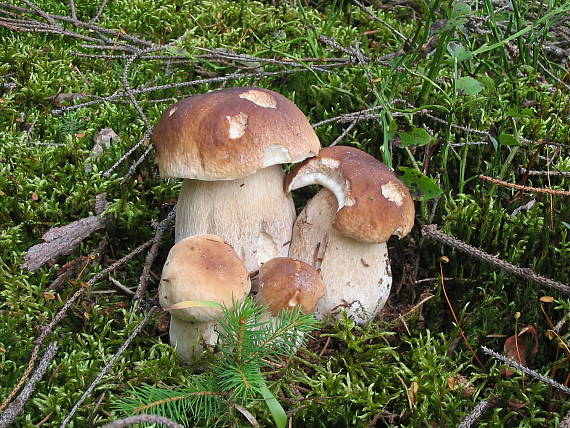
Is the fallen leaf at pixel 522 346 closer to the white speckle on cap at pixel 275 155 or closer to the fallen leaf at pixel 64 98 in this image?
the white speckle on cap at pixel 275 155

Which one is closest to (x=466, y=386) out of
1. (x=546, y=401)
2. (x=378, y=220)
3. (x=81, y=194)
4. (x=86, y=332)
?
(x=546, y=401)

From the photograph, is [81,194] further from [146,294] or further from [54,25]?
[54,25]

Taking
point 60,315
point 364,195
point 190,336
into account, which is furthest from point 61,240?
point 364,195

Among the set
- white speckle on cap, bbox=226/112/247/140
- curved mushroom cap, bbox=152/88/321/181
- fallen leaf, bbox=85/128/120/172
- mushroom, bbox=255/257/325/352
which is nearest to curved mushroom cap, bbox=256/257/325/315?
mushroom, bbox=255/257/325/352

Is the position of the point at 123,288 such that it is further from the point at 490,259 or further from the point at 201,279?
the point at 490,259

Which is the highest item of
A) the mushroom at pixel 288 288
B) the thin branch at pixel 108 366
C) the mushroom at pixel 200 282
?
the mushroom at pixel 200 282

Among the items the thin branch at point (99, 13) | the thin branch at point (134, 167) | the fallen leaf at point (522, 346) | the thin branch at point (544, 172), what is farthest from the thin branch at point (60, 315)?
the thin branch at point (99, 13)

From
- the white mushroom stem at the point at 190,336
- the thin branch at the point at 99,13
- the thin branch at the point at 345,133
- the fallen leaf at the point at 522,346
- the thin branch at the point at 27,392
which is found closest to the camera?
the thin branch at the point at 27,392

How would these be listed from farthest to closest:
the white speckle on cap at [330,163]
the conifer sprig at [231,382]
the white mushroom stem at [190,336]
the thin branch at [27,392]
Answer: the white speckle on cap at [330,163]
the white mushroom stem at [190,336]
the thin branch at [27,392]
the conifer sprig at [231,382]
